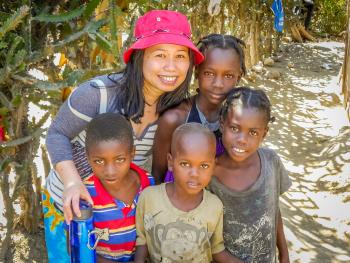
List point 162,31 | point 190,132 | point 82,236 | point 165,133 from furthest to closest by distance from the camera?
1. point 165,133
2. point 162,31
3. point 190,132
4. point 82,236

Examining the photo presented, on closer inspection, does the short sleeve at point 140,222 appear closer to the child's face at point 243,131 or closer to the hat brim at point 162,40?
the child's face at point 243,131

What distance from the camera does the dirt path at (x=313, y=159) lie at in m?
3.77

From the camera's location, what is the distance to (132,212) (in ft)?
5.93

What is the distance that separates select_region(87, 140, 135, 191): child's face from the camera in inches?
67.2

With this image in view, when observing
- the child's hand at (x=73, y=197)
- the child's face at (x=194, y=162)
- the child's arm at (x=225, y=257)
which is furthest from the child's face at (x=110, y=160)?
the child's arm at (x=225, y=257)

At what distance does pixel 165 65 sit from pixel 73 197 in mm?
689

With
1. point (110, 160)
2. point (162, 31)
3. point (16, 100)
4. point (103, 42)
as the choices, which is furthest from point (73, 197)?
point (103, 42)

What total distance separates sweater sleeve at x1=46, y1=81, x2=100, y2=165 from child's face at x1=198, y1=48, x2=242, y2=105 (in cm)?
51

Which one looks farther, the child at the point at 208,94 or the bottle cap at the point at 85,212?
the child at the point at 208,94

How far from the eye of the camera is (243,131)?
1.82m

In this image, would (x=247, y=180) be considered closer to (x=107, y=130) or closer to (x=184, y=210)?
(x=184, y=210)

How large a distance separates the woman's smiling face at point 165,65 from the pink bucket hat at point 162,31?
37mm

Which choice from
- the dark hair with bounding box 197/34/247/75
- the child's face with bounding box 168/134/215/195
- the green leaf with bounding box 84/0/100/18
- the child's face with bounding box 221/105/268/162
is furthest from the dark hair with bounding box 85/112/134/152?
the green leaf with bounding box 84/0/100/18

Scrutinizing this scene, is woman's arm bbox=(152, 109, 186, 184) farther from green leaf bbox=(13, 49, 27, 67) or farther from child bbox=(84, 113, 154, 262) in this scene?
green leaf bbox=(13, 49, 27, 67)
